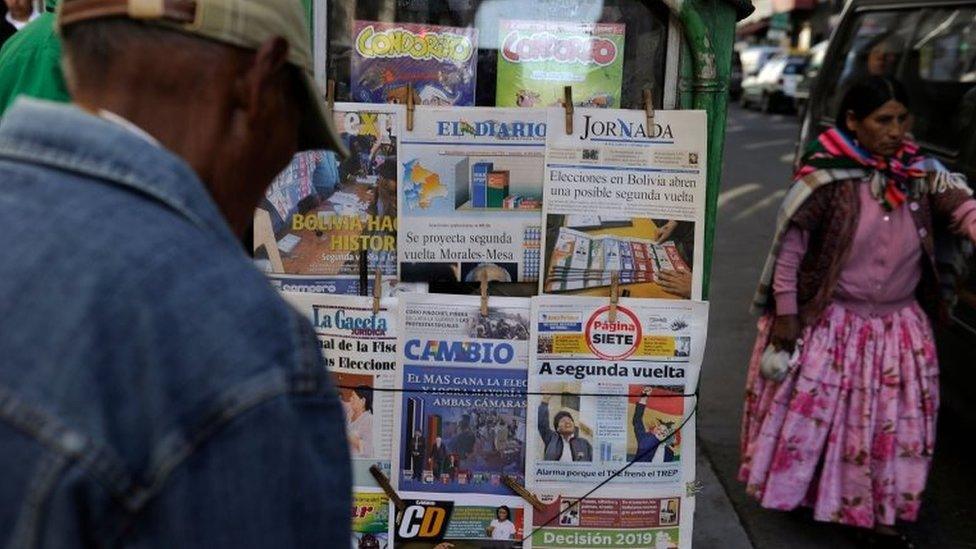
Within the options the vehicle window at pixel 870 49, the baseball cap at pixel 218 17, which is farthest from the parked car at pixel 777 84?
the baseball cap at pixel 218 17

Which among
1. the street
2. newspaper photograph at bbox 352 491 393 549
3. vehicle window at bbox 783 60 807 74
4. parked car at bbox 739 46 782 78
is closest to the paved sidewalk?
the street

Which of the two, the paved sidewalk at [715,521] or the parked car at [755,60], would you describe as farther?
the parked car at [755,60]

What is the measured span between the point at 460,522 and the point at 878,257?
5.74ft

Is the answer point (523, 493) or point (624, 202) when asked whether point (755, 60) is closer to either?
point (624, 202)

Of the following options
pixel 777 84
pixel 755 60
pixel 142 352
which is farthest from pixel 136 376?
pixel 755 60

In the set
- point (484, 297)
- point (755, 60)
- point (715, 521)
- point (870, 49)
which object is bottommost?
point (715, 521)

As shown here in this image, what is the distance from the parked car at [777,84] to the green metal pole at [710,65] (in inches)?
903

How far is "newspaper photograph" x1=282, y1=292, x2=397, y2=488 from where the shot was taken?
2.58 metres

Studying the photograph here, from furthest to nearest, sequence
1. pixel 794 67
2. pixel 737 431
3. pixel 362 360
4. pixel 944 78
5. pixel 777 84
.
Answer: pixel 777 84
pixel 794 67
pixel 944 78
pixel 737 431
pixel 362 360

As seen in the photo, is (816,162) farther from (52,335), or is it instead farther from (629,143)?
(52,335)

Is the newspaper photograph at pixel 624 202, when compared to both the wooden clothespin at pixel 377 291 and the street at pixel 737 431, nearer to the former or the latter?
the wooden clothespin at pixel 377 291

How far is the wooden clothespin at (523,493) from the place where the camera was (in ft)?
8.63

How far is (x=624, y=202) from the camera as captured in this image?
2551mm

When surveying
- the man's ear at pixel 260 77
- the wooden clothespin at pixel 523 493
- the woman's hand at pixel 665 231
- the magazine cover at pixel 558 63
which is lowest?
the wooden clothespin at pixel 523 493
